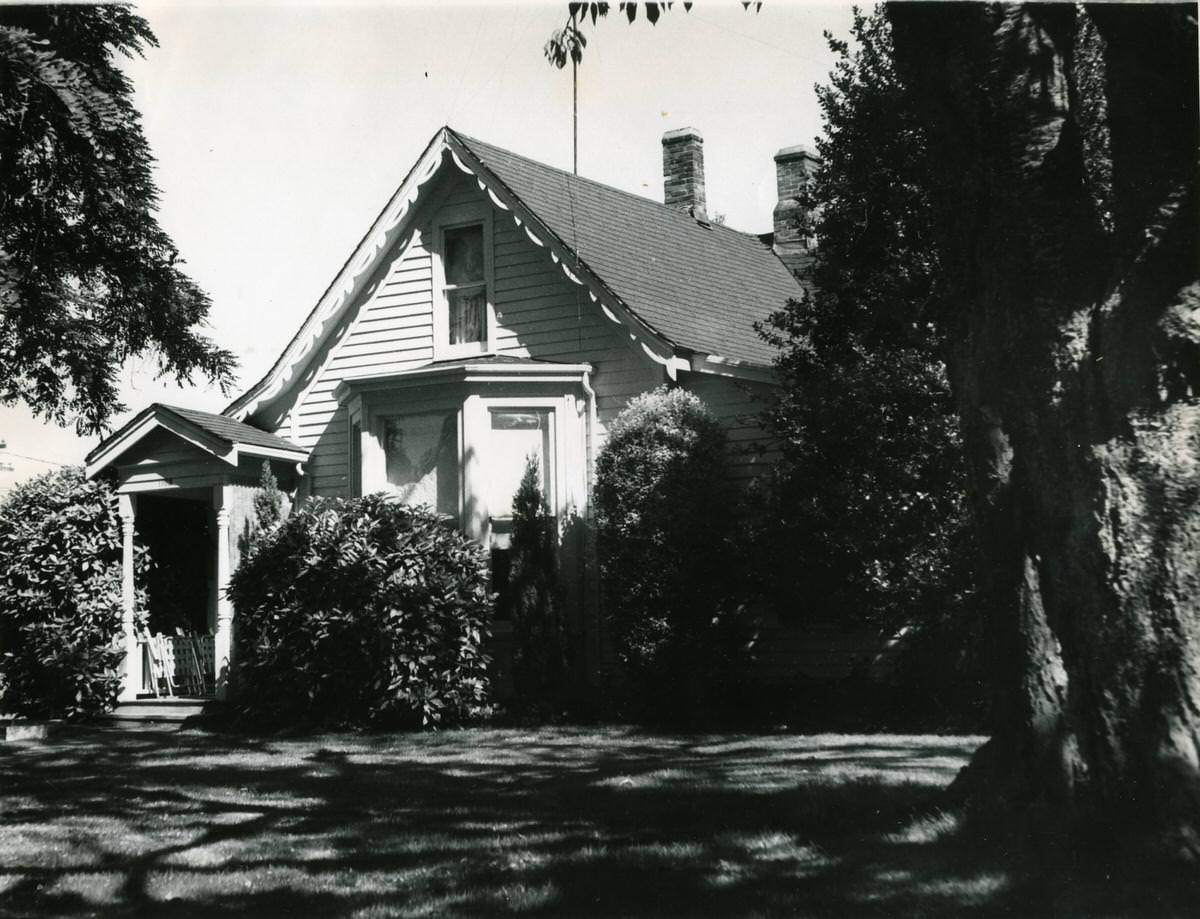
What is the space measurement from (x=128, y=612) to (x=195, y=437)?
2.61 m

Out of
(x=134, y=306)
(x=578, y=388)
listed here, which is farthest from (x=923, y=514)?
(x=134, y=306)

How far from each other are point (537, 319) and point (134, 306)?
5.20 m

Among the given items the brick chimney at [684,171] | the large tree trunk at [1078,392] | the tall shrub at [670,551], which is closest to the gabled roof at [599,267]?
the tall shrub at [670,551]

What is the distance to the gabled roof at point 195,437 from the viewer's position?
1559cm

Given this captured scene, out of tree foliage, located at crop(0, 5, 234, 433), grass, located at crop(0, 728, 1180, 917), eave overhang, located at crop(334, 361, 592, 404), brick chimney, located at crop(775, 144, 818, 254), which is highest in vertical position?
brick chimney, located at crop(775, 144, 818, 254)

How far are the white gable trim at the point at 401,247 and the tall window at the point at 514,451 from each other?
1704mm

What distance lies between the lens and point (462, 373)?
49.0ft

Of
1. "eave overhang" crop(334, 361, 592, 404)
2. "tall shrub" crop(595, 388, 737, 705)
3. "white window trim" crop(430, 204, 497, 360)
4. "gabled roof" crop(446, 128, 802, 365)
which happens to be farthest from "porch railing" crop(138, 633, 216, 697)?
"gabled roof" crop(446, 128, 802, 365)

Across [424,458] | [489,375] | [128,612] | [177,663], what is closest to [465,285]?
[489,375]

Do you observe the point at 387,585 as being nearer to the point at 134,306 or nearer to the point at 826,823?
the point at 134,306

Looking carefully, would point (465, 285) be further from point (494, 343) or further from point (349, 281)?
point (349, 281)

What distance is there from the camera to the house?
15.1 metres

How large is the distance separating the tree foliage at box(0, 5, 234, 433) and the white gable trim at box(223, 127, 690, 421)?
3.87ft

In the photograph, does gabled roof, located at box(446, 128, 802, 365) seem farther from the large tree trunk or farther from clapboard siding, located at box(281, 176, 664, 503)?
the large tree trunk
